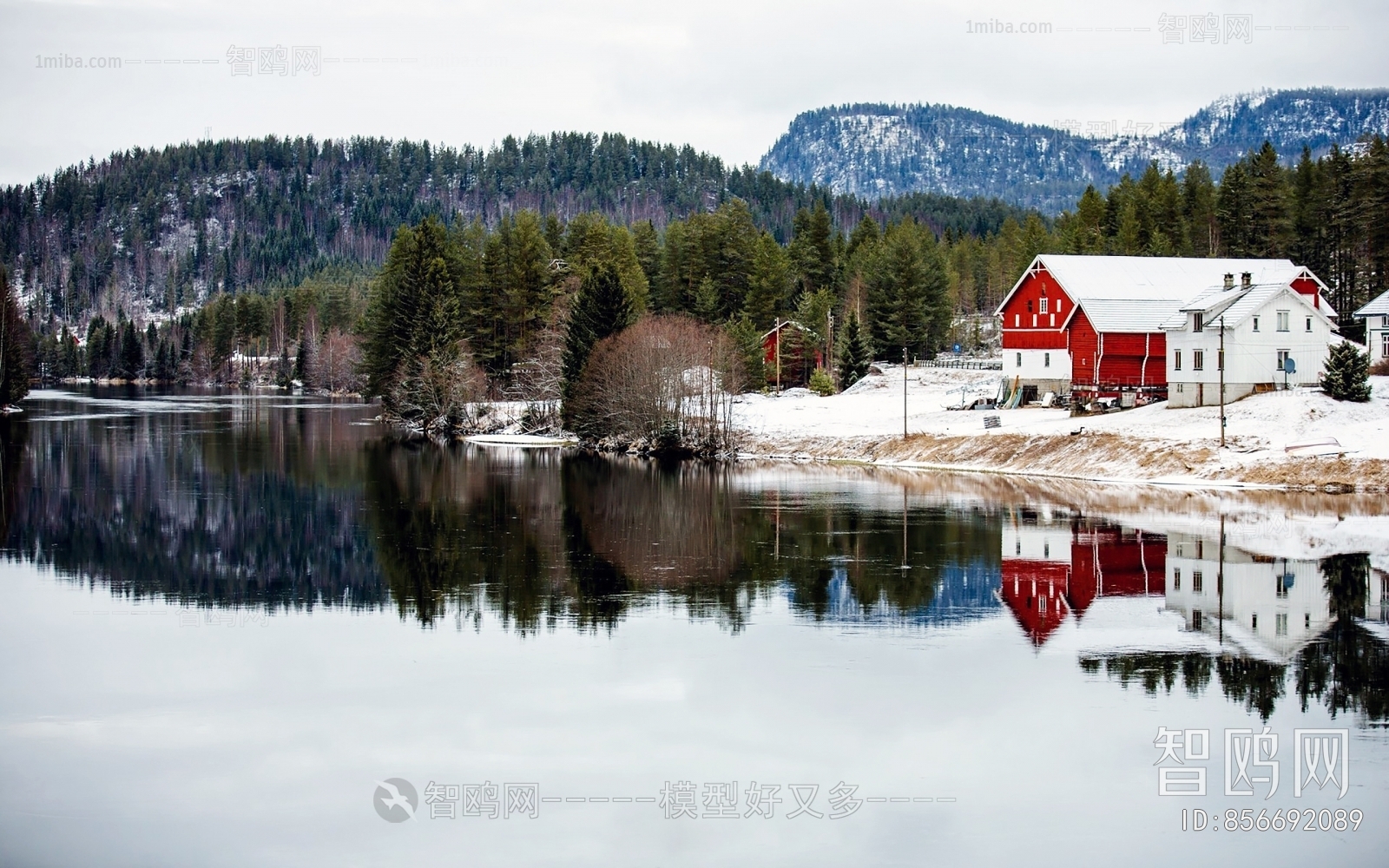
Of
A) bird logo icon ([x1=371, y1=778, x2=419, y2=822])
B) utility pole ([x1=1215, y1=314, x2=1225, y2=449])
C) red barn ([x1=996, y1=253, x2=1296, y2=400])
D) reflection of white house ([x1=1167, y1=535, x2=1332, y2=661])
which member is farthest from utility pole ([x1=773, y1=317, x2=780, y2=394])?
bird logo icon ([x1=371, y1=778, x2=419, y2=822])

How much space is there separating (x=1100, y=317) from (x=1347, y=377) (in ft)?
48.5

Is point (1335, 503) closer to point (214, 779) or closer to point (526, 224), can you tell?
point (214, 779)

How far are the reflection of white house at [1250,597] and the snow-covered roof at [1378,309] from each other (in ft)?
121

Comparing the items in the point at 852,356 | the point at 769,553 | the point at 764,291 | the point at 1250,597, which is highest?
the point at 764,291

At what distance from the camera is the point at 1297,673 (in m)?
22.0

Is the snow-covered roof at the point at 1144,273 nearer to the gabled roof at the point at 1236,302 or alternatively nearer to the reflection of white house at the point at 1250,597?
the gabled roof at the point at 1236,302

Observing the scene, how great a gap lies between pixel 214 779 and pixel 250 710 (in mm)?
3252

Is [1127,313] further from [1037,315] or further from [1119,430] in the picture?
[1119,430]

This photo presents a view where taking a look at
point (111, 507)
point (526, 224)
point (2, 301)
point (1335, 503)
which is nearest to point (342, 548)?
point (111, 507)

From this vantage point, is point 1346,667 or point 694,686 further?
point 1346,667

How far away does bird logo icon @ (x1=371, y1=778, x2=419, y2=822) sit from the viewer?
53.4 feet

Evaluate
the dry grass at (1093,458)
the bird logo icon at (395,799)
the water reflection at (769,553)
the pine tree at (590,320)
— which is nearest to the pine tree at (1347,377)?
the dry grass at (1093,458)

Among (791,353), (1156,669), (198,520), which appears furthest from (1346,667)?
(791,353)

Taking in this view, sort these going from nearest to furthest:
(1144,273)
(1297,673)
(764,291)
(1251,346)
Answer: (1297,673), (1251,346), (1144,273), (764,291)
